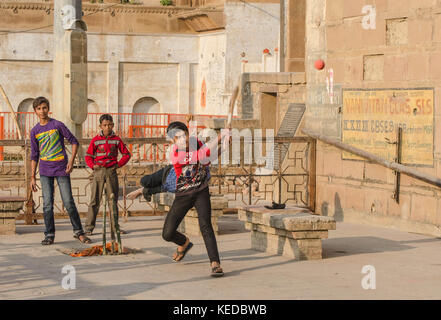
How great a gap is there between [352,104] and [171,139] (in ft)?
17.7

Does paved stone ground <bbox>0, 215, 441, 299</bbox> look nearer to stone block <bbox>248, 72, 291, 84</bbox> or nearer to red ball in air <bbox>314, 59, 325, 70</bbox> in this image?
red ball in air <bbox>314, 59, 325, 70</bbox>

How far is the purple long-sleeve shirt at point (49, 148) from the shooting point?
1187cm

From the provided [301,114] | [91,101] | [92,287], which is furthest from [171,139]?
[91,101]

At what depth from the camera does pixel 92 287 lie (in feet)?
28.9

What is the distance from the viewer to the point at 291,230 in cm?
1058

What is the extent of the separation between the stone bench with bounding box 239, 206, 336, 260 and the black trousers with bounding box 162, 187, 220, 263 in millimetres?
1279

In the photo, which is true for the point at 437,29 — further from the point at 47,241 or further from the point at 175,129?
the point at 47,241

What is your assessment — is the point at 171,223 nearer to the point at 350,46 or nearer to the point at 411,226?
the point at 411,226

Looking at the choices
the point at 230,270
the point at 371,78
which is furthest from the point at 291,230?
the point at 371,78

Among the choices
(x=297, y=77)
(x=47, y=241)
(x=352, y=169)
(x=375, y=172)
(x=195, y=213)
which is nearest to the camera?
(x=47, y=241)

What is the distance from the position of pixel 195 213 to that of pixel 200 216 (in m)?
3.49

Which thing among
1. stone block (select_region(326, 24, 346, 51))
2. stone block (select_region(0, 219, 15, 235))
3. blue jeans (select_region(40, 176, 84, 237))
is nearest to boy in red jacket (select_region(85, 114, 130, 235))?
blue jeans (select_region(40, 176, 84, 237))

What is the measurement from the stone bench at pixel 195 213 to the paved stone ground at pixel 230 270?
0.34 meters

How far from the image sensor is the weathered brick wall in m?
13.0
